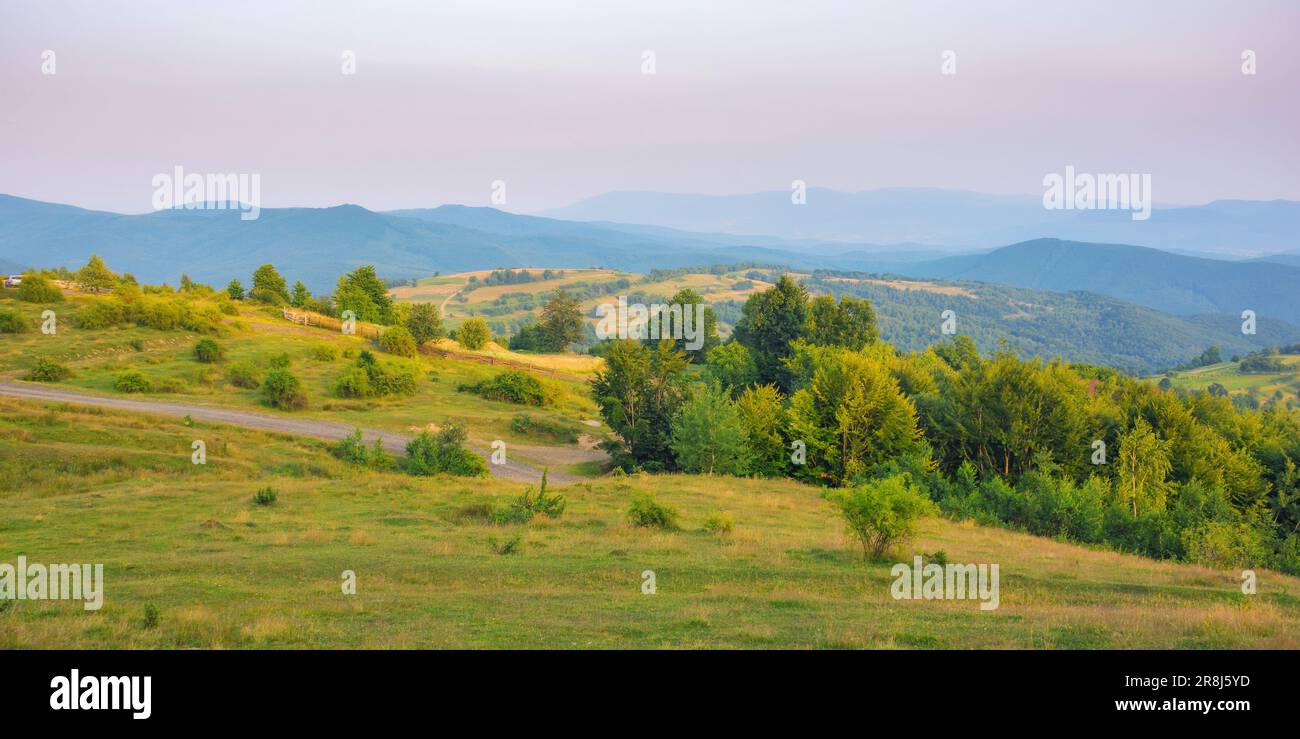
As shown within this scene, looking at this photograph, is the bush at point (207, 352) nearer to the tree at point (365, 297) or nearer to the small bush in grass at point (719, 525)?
the tree at point (365, 297)

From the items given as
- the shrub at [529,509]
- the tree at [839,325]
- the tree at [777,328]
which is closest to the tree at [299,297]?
the tree at [777,328]

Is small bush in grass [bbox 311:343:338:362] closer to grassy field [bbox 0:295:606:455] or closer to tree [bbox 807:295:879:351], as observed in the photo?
grassy field [bbox 0:295:606:455]

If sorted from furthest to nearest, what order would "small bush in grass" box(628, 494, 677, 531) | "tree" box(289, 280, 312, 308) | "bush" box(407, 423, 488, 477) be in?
"tree" box(289, 280, 312, 308)
"bush" box(407, 423, 488, 477)
"small bush in grass" box(628, 494, 677, 531)

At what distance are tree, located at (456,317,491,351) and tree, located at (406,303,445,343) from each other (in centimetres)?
547

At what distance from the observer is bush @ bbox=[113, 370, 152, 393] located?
181 ft

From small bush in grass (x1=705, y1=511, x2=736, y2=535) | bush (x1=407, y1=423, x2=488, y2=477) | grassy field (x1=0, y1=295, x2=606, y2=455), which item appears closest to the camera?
small bush in grass (x1=705, y1=511, x2=736, y2=535)

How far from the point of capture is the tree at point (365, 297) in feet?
321

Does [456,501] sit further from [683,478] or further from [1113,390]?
[1113,390]

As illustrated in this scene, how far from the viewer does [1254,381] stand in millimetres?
151250

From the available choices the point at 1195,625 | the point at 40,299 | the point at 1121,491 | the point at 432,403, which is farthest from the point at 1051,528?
the point at 40,299

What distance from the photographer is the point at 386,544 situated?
23.4 metres

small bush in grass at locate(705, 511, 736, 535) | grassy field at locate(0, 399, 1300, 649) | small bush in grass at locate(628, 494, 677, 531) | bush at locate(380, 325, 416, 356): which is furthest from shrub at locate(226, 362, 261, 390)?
small bush in grass at locate(705, 511, 736, 535)

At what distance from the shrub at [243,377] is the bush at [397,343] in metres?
16.9
